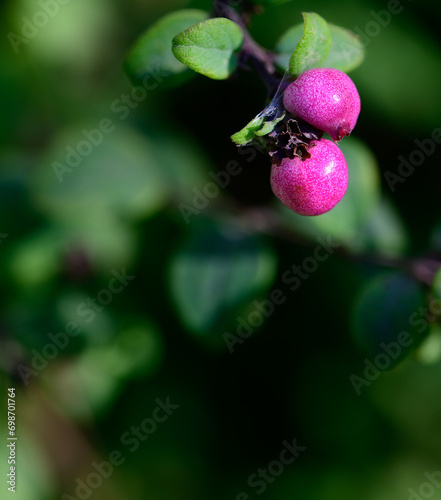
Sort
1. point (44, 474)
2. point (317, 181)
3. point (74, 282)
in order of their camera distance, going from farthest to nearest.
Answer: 1. point (44, 474)
2. point (74, 282)
3. point (317, 181)

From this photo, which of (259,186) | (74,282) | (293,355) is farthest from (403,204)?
(74,282)

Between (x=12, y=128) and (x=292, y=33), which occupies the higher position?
(x=292, y=33)

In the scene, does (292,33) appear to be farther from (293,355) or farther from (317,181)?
(293,355)

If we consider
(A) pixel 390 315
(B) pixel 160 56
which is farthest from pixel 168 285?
(B) pixel 160 56

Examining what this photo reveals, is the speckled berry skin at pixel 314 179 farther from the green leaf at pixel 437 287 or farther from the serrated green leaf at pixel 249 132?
the green leaf at pixel 437 287

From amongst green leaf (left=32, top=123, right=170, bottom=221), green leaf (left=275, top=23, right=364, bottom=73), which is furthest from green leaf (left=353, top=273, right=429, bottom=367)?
green leaf (left=32, top=123, right=170, bottom=221)

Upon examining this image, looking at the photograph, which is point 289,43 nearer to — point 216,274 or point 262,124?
point 262,124

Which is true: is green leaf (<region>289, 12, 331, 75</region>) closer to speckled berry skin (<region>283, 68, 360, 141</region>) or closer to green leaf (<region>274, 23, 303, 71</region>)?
speckled berry skin (<region>283, 68, 360, 141</region>)
